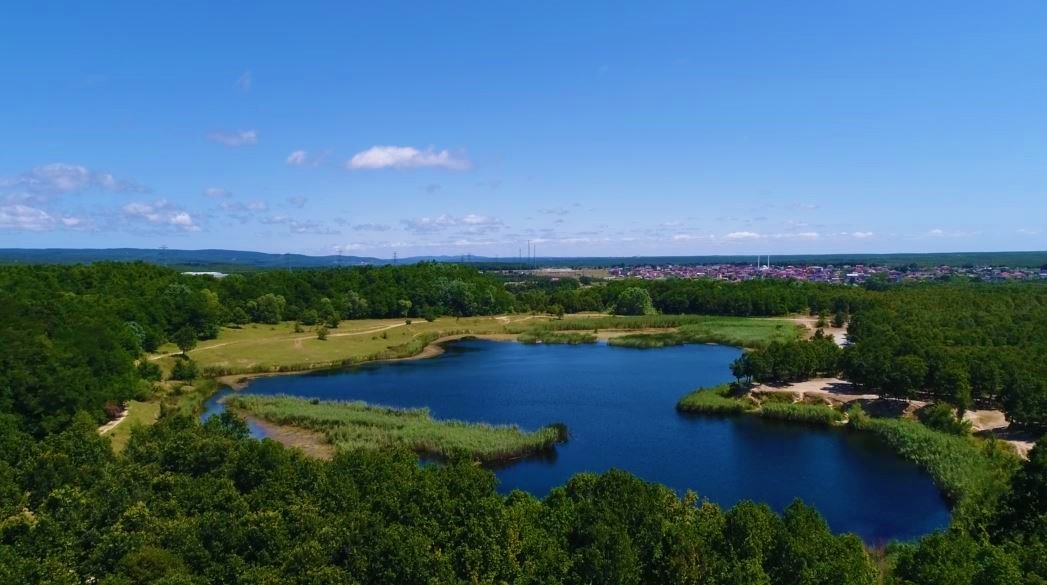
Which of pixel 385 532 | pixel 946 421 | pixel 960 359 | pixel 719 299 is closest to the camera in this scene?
pixel 385 532

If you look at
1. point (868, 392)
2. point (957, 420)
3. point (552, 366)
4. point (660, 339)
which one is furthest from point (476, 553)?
point (660, 339)

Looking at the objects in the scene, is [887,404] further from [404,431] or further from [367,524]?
[367,524]

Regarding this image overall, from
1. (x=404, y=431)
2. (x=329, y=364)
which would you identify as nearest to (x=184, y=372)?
(x=329, y=364)

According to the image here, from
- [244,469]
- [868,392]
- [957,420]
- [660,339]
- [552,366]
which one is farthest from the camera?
[660,339]

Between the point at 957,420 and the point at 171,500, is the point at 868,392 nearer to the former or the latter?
the point at 957,420

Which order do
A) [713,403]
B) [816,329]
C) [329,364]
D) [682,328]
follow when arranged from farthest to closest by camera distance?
1. [682,328]
2. [816,329]
3. [329,364]
4. [713,403]

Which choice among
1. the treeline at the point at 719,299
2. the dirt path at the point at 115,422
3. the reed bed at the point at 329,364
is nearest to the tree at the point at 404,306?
the reed bed at the point at 329,364
